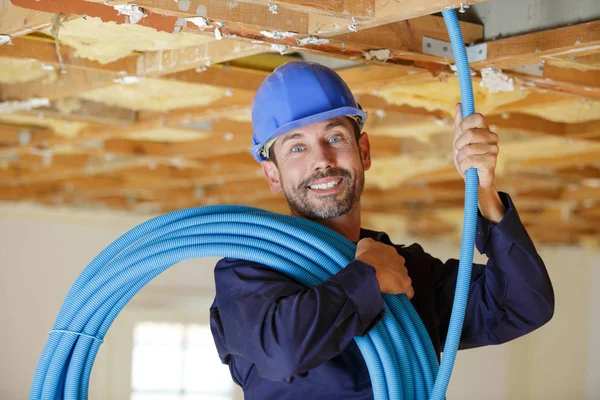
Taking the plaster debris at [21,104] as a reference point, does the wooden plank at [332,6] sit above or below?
below

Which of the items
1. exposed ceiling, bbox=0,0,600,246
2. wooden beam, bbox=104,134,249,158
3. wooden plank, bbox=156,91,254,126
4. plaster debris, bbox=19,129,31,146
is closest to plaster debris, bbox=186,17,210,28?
exposed ceiling, bbox=0,0,600,246

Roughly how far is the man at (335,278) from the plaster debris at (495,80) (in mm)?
695

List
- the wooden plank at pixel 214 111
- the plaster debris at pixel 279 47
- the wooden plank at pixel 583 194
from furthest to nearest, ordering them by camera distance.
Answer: the wooden plank at pixel 583 194, the wooden plank at pixel 214 111, the plaster debris at pixel 279 47

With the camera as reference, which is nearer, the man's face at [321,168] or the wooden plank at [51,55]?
the man's face at [321,168]

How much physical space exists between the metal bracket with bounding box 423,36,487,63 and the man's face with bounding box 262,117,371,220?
2.03 ft

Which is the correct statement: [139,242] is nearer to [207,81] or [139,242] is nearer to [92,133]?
[207,81]

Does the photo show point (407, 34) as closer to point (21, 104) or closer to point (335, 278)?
point (335, 278)

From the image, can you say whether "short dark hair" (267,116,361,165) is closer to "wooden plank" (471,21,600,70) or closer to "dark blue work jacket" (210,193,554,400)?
"dark blue work jacket" (210,193,554,400)

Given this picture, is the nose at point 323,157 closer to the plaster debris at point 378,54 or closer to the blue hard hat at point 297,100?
the blue hard hat at point 297,100

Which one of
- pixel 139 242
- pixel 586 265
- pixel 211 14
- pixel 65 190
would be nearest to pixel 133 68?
pixel 211 14

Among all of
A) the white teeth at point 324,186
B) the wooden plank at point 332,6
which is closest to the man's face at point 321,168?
the white teeth at point 324,186

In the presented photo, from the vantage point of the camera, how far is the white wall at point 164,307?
6372 mm

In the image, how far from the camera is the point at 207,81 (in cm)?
300

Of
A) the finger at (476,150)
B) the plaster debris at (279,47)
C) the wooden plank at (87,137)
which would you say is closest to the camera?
the finger at (476,150)
